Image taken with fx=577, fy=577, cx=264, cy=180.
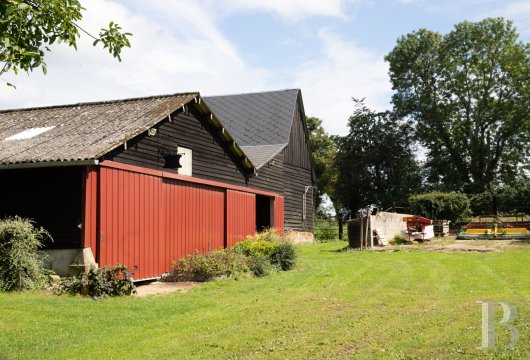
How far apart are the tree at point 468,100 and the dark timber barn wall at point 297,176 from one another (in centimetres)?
1593

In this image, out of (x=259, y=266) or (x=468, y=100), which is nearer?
(x=259, y=266)

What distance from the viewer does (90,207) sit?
44.9 ft

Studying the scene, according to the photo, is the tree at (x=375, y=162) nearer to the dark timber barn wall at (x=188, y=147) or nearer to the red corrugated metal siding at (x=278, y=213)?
the red corrugated metal siding at (x=278, y=213)

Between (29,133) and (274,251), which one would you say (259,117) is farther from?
(29,133)

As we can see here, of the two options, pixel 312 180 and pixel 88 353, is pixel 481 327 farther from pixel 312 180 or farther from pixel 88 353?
pixel 312 180

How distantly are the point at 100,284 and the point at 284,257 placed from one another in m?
6.73

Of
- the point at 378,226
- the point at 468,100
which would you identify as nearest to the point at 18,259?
the point at 378,226

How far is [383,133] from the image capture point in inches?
1857

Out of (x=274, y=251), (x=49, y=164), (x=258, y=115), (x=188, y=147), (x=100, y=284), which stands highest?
(x=258, y=115)

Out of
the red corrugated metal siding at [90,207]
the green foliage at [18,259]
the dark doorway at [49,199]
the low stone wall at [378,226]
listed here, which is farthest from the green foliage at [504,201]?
the green foliage at [18,259]

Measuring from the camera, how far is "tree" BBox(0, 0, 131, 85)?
23.2ft

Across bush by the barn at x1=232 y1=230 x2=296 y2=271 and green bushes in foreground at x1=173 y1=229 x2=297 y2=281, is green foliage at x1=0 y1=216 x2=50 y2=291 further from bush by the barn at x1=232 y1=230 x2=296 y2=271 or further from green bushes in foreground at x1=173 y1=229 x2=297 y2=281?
bush by the barn at x1=232 y1=230 x2=296 y2=271

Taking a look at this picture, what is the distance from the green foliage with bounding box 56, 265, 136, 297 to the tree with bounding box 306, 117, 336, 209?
4079 cm

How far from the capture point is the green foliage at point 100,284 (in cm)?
1229
